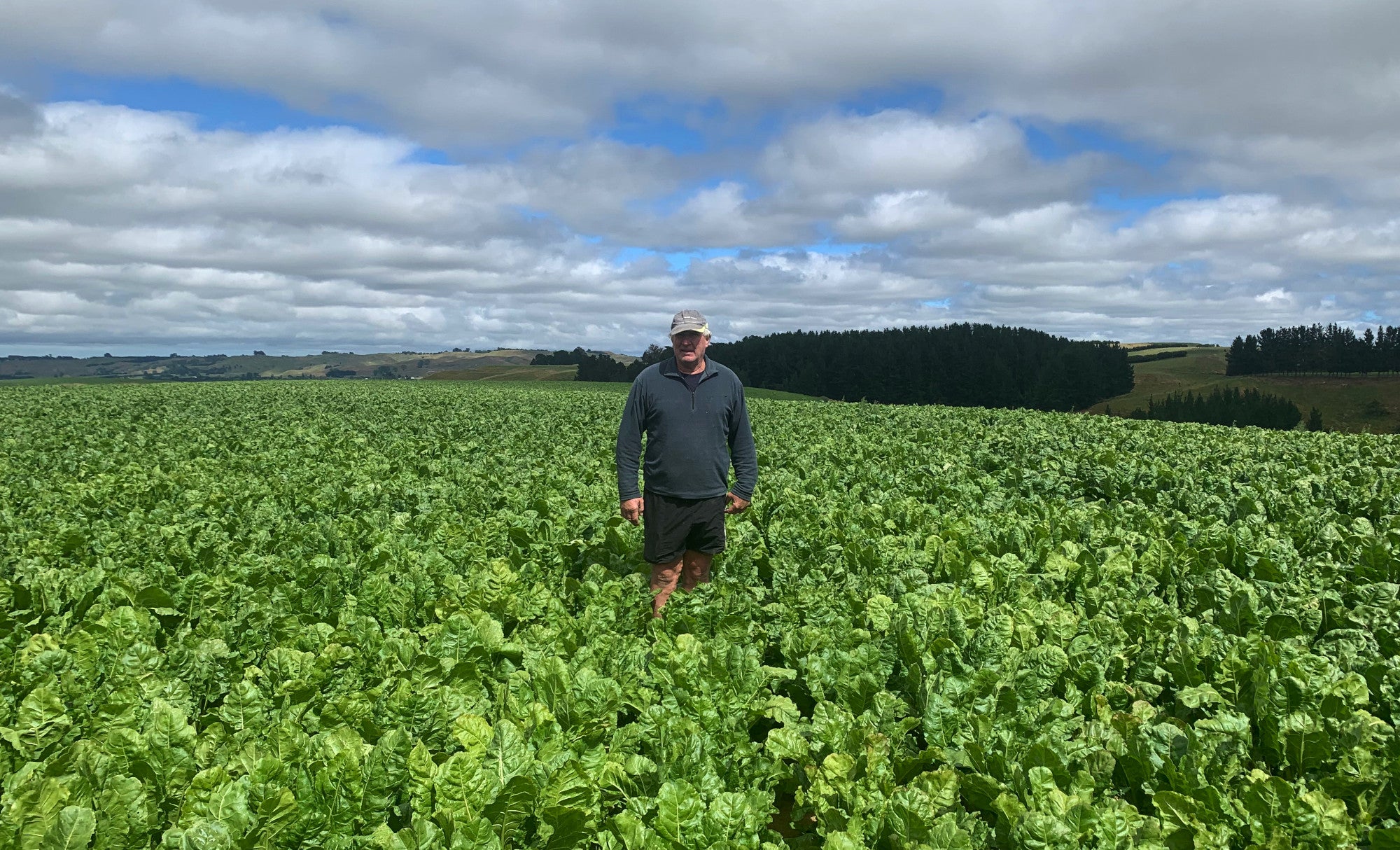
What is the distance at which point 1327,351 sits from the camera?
13638 centimetres

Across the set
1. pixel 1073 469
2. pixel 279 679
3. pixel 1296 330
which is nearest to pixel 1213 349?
pixel 1296 330

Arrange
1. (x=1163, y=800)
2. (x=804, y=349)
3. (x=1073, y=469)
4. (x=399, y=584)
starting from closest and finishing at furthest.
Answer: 1. (x=1163, y=800)
2. (x=399, y=584)
3. (x=1073, y=469)
4. (x=804, y=349)

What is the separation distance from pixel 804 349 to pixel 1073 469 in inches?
4599

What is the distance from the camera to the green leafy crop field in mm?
3162

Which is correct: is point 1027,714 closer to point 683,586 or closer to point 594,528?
point 683,586

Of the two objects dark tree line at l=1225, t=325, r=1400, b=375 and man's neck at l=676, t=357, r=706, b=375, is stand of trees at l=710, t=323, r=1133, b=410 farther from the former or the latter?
man's neck at l=676, t=357, r=706, b=375

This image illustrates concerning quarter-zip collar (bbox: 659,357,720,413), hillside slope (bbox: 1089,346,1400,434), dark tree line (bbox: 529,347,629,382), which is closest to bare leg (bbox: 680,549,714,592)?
quarter-zip collar (bbox: 659,357,720,413)

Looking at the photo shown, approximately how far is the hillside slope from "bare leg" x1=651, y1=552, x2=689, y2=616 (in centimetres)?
12654

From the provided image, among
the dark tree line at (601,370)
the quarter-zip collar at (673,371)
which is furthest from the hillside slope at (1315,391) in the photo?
the quarter-zip collar at (673,371)

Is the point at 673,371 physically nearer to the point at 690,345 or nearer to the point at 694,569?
the point at 690,345

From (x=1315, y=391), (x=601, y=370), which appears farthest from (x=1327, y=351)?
(x=601, y=370)

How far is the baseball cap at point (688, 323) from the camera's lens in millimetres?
5977

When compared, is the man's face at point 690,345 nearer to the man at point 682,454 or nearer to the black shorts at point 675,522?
the man at point 682,454

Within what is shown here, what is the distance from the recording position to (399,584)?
21.0 feet
